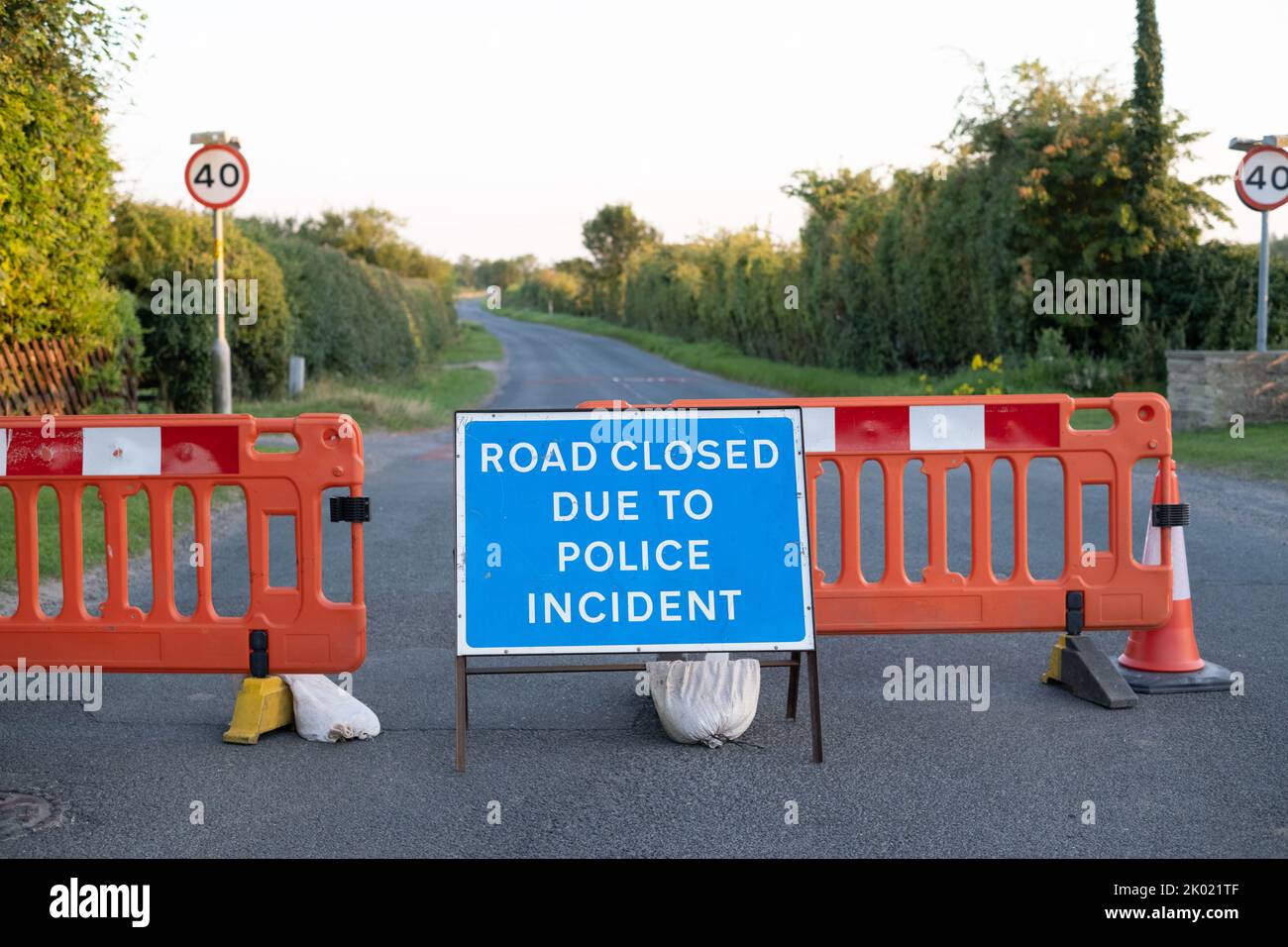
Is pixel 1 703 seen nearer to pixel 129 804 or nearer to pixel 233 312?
pixel 129 804

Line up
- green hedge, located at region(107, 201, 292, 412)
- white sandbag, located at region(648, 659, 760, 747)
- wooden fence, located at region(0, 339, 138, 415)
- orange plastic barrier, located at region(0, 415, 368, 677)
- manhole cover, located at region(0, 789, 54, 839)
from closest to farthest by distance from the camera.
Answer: manhole cover, located at region(0, 789, 54, 839)
white sandbag, located at region(648, 659, 760, 747)
orange plastic barrier, located at region(0, 415, 368, 677)
wooden fence, located at region(0, 339, 138, 415)
green hedge, located at region(107, 201, 292, 412)

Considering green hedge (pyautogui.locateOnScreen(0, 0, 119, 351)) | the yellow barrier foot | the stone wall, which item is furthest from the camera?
the stone wall

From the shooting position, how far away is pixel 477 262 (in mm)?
154875

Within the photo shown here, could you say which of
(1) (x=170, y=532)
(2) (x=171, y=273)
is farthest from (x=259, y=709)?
(2) (x=171, y=273)

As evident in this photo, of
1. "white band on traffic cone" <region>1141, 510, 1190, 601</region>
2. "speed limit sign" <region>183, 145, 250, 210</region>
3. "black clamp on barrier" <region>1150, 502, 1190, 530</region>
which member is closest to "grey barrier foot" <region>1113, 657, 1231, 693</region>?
"white band on traffic cone" <region>1141, 510, 1190, 601</region>

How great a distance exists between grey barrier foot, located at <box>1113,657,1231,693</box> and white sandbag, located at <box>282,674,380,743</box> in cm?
324

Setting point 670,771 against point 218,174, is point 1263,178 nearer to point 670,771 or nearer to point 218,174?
point 218,174

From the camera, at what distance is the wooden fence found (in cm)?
1422

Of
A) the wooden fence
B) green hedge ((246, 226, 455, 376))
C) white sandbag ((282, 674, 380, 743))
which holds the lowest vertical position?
white sandbag ((282, 674, 380, 743))

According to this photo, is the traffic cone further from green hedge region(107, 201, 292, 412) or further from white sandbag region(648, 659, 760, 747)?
green hedge region(107, 201, 292, 412)

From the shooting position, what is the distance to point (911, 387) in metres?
26.8

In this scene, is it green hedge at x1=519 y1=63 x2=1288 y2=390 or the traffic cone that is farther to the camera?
green hedge at x1=519 y1=63 x2=1288 y2=390

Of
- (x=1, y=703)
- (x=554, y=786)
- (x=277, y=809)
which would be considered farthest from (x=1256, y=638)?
(x=1, y=703)

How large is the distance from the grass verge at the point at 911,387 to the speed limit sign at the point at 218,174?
695cm
